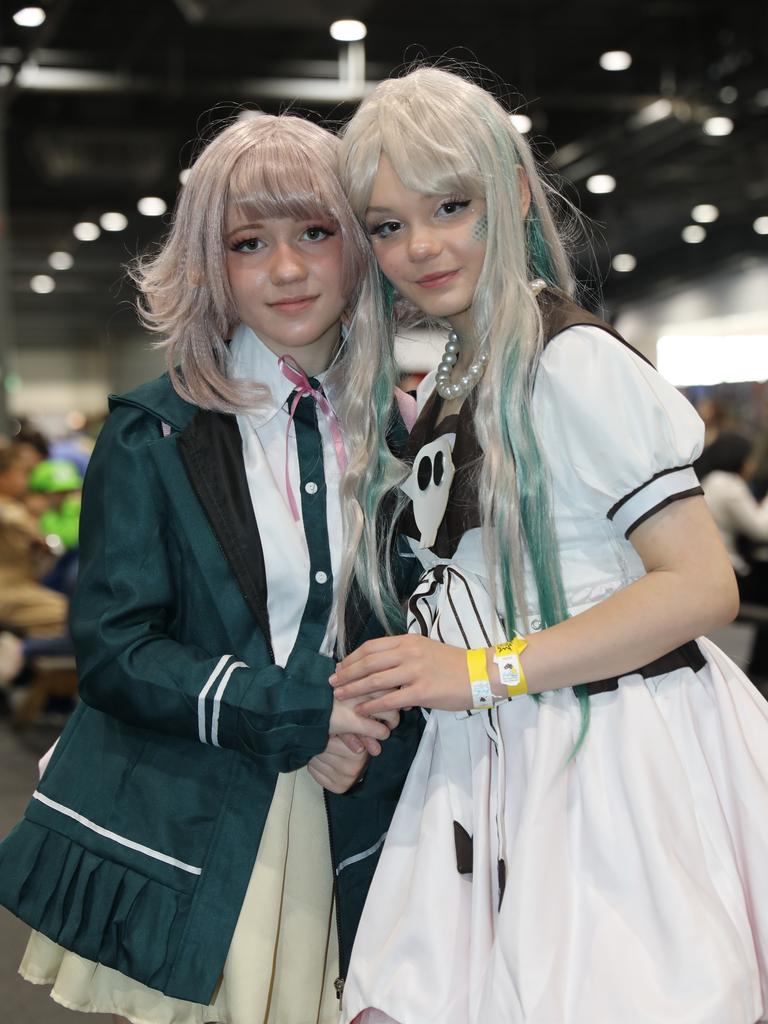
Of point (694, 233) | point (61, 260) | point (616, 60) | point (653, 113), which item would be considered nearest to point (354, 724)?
point (616, 60)

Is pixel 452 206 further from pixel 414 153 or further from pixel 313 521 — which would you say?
pixel 313 521

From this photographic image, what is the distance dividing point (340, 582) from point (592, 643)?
1.28 ft

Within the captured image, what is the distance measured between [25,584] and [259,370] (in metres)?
5.06

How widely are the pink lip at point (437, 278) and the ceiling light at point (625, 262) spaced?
1503cm

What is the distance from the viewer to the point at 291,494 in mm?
1659

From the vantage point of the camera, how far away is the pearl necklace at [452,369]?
1506mm

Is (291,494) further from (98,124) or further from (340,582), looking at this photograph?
(98,124)

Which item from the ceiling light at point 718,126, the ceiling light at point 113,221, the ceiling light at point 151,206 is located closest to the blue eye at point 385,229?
the ceiling light at point 718,126

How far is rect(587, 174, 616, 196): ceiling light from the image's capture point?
13.8 meters

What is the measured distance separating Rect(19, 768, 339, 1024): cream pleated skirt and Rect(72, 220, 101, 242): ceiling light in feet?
55.2

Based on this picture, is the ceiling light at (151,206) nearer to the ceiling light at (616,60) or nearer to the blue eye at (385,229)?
the ceiling light at (616,60)

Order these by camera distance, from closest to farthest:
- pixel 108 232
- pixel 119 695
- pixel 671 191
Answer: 1. pixel 119 695
2. pixel 671 191
3. pixel 108 232

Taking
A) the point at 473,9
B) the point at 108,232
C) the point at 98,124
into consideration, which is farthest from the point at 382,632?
the point at 108,232

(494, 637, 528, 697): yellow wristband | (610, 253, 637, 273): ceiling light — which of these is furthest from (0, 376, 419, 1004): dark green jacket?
(610, 253, 637, 273): ceiling light
